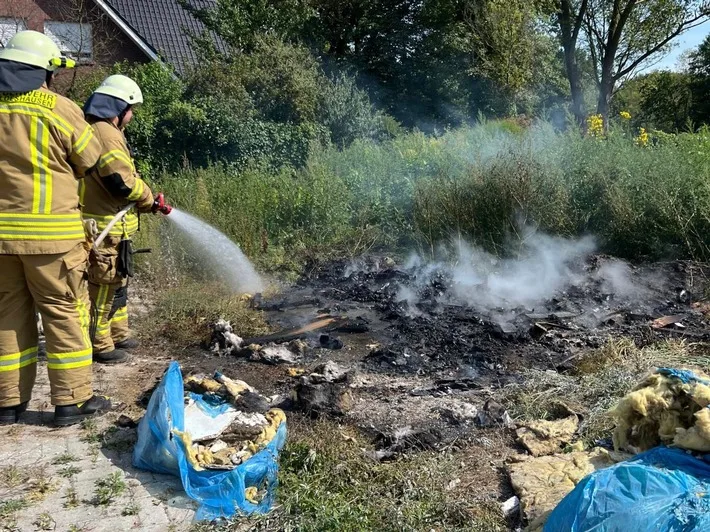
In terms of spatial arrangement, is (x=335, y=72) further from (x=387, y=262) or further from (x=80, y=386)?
(x=80, y=386)

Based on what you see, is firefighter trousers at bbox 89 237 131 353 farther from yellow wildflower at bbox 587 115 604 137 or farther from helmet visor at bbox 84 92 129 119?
yellow wildflower at bbox 587 115 604 137

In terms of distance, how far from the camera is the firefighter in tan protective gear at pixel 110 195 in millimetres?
5070

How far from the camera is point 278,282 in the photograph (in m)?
8.55

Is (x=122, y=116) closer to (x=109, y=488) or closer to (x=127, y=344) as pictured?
(x=127, y=344)

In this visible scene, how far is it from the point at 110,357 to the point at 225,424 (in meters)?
2.18

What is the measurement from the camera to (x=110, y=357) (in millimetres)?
5652

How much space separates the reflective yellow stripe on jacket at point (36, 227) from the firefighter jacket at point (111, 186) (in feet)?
2.72

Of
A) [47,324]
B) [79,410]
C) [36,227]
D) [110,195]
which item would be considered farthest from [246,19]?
[79,410]

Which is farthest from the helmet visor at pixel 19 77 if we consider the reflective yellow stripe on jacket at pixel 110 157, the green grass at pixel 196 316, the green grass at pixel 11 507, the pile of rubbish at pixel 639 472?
the pile of rubbish at pixel 639 472

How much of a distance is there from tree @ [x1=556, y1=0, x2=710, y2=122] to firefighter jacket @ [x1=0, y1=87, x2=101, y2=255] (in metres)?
23.5

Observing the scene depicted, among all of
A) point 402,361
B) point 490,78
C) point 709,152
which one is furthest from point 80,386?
point 490,78

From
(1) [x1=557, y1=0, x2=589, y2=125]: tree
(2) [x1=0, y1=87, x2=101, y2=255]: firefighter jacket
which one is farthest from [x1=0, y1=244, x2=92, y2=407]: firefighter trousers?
(1) [x1=557, y1=0, x2=589, y2=125]: tree

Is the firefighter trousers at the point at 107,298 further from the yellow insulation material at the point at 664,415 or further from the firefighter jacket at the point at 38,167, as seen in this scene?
the yellow insulation material at the point at 664,415

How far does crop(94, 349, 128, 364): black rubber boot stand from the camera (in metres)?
5.63
